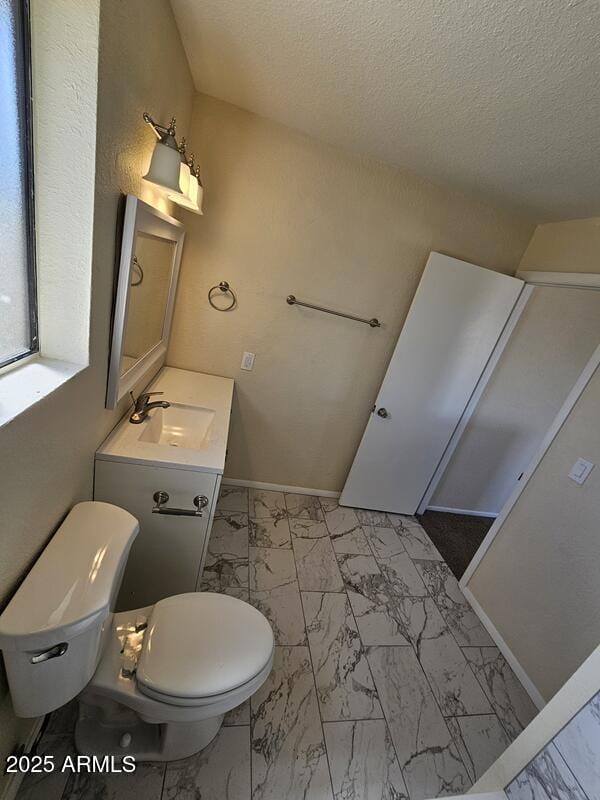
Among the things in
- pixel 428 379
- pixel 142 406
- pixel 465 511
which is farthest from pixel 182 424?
pixel 465 511

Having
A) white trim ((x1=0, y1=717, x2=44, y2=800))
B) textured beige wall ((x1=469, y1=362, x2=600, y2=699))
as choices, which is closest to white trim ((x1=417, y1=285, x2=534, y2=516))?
textured beige wall ((x1=469, y1=362, x2=600, y2=699))

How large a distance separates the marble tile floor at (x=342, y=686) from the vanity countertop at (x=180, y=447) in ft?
2.71

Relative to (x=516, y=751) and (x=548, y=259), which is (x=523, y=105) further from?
(x=516, y=751)

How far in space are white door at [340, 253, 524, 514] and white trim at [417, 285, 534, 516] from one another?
0.23ft

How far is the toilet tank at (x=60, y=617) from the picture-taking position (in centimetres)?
69

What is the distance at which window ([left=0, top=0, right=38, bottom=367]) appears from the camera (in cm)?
65

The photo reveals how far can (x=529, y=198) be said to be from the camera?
1.76 m

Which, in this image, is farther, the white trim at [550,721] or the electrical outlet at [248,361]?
the electrical outlet at [248,361]

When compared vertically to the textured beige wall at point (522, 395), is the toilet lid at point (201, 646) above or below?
below

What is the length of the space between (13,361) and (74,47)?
2.26ft

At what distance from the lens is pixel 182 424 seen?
167 cm

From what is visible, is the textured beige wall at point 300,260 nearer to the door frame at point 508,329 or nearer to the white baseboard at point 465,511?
the door frame at point 508,329

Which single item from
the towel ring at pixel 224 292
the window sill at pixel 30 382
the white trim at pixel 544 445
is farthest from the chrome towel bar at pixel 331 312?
the window sill at pixel 30 382

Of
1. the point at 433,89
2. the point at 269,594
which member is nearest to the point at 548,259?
the point at 433,89
